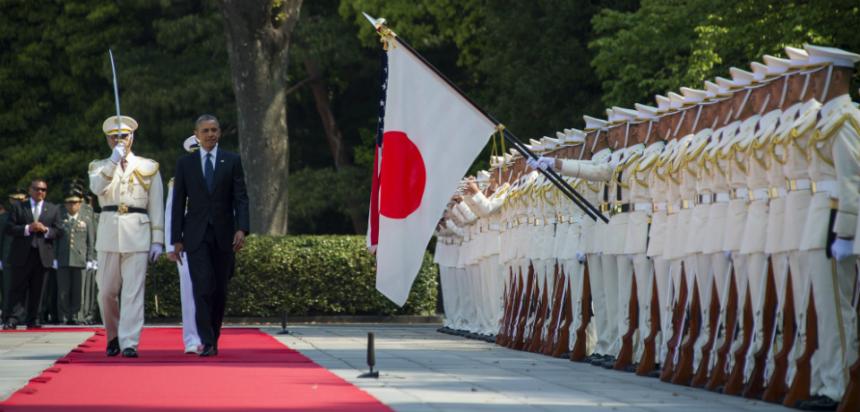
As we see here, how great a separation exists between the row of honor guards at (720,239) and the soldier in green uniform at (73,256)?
1059 centimetres

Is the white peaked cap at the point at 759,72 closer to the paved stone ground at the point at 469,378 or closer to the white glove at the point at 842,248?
the white glove at the point at 842,248

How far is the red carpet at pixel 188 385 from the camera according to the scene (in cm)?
1036

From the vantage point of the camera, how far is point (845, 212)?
10.4 meters

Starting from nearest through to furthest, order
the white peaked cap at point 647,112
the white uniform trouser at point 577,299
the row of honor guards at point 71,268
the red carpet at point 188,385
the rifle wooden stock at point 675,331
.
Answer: the red carpet at point 188,385 → the rifle wooden stock at point 675,331 → the white peaked cap at point 647,112 → the white uniform trouser at point 577,299 → the row of honor guards at point 71,268

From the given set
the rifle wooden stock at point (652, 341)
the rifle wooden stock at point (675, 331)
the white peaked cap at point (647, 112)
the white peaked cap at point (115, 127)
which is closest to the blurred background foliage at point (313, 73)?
the white peaked cap at point (115, 127)

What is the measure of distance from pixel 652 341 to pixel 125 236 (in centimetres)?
494

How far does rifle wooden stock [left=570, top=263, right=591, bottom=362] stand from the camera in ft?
52.0

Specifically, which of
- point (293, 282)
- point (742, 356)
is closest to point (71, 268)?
point (293, 282)

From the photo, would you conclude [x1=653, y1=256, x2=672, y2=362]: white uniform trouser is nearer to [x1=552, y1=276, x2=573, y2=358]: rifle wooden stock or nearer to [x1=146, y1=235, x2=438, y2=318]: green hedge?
[x1=552, y1=276, x2=573, y2=358]: rifle wooden stock

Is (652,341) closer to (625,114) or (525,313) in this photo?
(625,114)

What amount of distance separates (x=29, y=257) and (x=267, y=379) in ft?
42.8

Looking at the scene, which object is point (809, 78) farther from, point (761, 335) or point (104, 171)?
point (104, 171)

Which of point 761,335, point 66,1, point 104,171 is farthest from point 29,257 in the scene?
point 66,1

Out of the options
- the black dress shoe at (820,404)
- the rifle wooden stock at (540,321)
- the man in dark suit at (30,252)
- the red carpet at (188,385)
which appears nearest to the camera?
the red carpet at (188,385)
